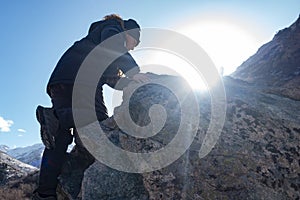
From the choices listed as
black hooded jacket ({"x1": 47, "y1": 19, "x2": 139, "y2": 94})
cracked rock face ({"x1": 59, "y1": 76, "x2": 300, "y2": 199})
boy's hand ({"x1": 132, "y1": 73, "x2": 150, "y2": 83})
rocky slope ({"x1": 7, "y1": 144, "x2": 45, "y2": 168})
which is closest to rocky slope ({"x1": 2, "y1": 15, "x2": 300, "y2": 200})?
cracked rock face ({"x1": 59, "y1": 76, "x2": 300, "y2": 199})

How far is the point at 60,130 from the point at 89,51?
1421mm

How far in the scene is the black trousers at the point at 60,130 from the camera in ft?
16.7

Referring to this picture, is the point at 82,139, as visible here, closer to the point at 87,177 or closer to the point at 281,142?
the point at 87,177

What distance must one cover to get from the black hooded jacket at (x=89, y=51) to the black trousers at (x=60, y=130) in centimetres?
18

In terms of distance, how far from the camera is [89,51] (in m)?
5.27

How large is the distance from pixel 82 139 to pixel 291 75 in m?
13.5

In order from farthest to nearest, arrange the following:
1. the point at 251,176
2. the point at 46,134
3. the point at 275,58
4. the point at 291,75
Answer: the point at 275,58, the point at 291,75, the point at 46,134, the point at 251,176

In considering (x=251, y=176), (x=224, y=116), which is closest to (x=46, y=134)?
(x=224, y=116)

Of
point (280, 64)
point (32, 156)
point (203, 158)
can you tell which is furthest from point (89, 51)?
point (32, 156)

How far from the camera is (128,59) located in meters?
5.08

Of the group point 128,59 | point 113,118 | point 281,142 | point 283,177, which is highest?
point 128,59

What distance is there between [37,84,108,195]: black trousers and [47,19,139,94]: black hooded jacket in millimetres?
180

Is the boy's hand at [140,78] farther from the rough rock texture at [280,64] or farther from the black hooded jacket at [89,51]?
the rough rock texture at [280,64]

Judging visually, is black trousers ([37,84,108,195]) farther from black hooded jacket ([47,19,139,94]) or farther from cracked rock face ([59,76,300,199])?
cracked rock face ([59,76,300,199])
